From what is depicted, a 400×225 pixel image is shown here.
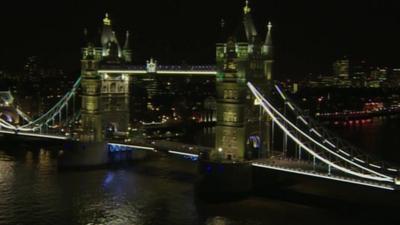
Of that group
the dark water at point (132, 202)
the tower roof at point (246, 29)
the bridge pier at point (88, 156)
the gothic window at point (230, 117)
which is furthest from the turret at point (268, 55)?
the bridge pier at point (88, 156)

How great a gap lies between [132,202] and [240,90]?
6936 millimetres

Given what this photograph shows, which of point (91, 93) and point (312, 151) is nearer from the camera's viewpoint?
point (312, 151)

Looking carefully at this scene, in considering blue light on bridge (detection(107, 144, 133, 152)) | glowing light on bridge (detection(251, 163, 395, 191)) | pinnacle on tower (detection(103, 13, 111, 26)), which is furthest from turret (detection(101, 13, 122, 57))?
glowing light on bridge (detection(251, 163, 395, 191))

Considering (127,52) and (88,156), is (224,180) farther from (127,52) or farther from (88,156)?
(127,52)

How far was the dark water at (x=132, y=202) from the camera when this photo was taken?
25.1 m

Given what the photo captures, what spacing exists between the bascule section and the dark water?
8.42ft

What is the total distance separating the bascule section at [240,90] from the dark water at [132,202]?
2566 mm

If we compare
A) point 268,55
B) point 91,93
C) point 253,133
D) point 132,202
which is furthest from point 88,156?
point 268,55

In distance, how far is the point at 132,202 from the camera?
27.9 meters

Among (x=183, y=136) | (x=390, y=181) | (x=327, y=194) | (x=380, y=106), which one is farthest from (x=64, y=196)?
(x=380, y=106)

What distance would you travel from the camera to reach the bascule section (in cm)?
2945

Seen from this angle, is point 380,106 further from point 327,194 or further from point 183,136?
point 327,194

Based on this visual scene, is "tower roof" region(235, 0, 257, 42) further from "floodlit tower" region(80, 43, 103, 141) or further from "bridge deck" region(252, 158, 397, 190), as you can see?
"floodlit tower" region(80, 43, 103, 141)

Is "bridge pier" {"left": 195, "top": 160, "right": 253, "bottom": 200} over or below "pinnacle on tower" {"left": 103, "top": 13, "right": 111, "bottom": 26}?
below
